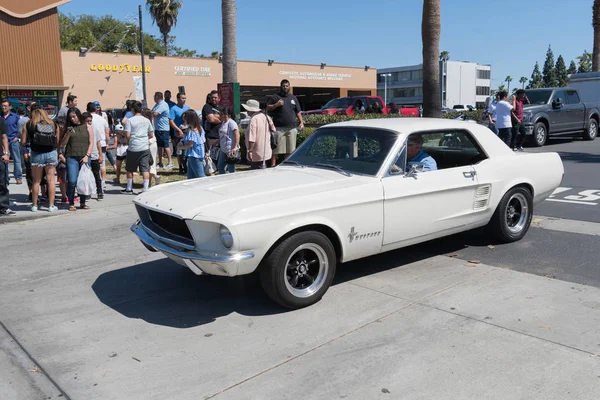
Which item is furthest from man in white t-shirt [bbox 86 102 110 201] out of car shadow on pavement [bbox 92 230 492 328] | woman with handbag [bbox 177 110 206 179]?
car shadow on pavement [bbox 92 230 492 328]

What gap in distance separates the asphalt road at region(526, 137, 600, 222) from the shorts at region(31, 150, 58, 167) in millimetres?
7636

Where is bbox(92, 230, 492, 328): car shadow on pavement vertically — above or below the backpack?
below

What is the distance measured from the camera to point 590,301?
463 centimetres

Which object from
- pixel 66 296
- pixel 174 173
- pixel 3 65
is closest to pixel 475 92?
pixel 3 65

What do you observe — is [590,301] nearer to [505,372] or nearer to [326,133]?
[505,372]

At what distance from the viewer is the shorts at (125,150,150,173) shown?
9922 millimetres

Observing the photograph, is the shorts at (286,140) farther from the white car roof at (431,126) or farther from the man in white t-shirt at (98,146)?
the white car roof at (431,126)

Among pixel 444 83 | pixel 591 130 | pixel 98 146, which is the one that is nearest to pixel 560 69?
pixel 444 83

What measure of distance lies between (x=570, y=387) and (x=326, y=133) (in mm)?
3560

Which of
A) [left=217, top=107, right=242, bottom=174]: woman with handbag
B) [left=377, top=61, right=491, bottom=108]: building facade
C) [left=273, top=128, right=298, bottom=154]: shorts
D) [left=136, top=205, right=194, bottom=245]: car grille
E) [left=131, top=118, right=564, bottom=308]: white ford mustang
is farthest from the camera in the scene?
[left=377, top=61, right=491, bottom=108]: building facade

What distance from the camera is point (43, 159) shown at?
8781 millimetres

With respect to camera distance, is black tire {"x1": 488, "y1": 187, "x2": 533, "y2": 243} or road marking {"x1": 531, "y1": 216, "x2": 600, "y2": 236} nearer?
black tire {"x1": 488, "y1": 187, "x2": 533, "y2": 243}

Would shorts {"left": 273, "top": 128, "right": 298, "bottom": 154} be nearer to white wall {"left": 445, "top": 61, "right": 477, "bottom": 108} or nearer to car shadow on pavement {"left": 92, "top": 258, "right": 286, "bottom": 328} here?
car shadow on pavement {"left": 92, "top": 258, "right": 286, "bottom": 328}

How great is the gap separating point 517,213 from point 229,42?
10.6 metres
